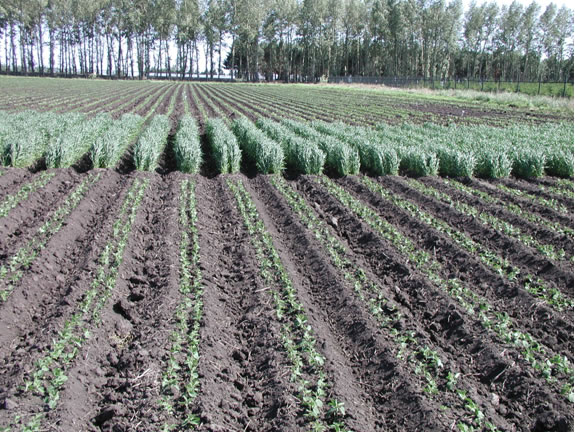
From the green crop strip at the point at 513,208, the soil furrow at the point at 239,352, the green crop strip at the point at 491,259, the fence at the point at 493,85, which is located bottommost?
the soil furrow at the point at 239,352

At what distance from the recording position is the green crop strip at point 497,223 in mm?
7105

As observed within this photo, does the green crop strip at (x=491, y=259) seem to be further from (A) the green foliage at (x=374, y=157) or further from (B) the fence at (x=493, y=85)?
(B) the fence at (x=493, y=85)

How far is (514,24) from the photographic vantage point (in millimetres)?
70875

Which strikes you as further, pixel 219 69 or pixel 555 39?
pixel 219 69

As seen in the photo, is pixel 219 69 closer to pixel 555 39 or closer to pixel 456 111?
pixel 555 39

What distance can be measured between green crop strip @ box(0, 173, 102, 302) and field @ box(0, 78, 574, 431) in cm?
4

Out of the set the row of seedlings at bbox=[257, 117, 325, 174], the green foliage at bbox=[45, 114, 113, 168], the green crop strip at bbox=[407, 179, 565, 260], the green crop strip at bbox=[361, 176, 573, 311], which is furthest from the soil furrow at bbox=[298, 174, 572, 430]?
the green foliage at bbox=[45, 114, 113, 168]

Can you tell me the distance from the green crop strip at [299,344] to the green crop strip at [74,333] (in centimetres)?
199

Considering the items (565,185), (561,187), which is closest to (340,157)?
(561,187)

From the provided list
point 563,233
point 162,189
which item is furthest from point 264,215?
point 563,233

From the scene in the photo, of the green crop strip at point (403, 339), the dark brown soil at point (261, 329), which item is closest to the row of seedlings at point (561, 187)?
the dark brown soil at point (261, 329)

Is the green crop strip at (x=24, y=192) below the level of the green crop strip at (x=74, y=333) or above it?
above

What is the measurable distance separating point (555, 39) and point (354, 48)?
3556cm

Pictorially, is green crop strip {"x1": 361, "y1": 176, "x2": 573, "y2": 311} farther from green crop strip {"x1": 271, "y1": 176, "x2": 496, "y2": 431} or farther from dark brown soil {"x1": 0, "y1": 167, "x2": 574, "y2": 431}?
green crop strip {"x1": 271, "y1": 176, "x2": 496, "y2": 431}
